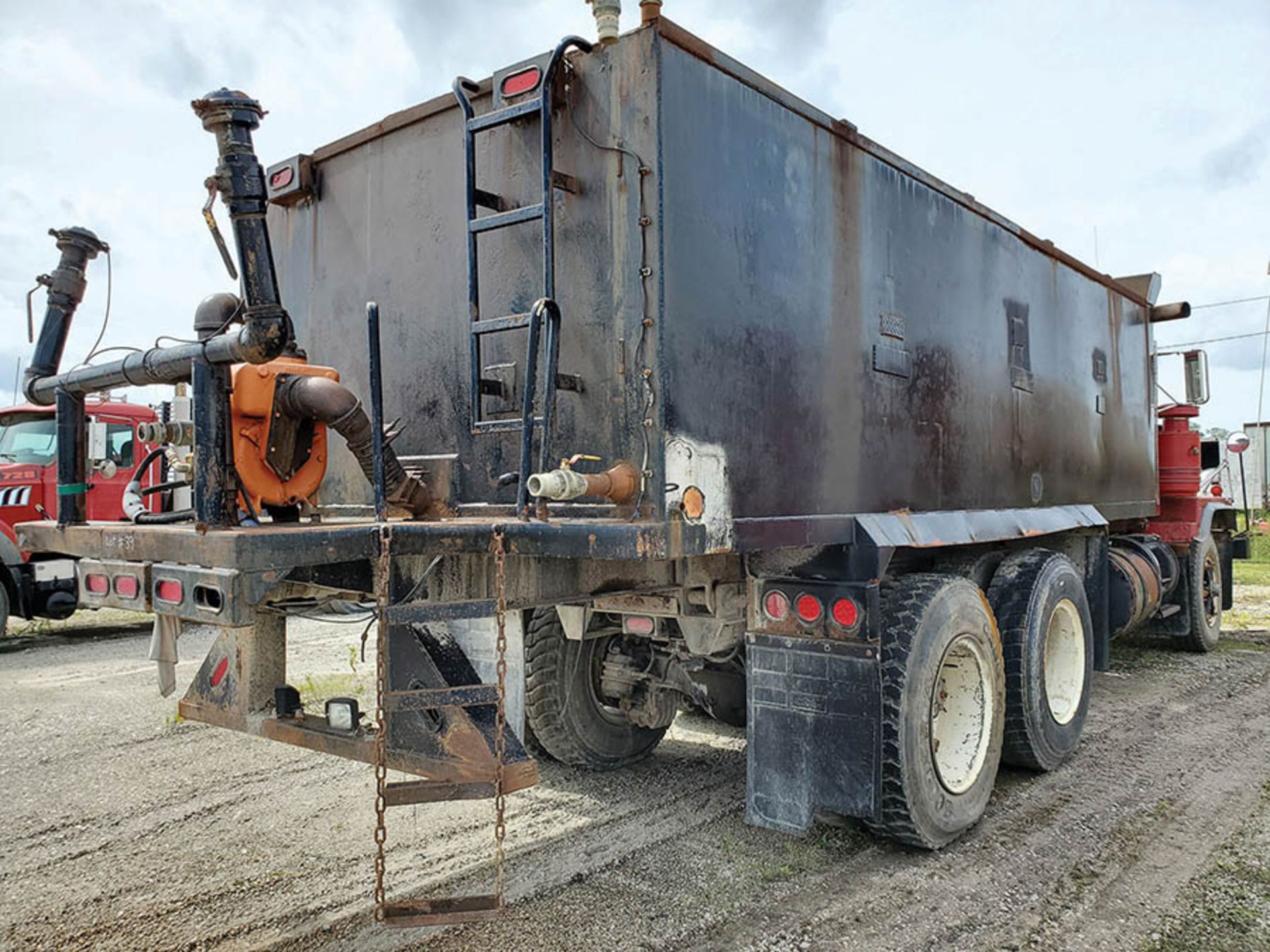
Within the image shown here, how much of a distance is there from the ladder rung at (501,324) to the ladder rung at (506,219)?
13.3 inches

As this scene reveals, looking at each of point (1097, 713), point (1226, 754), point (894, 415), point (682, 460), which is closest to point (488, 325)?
point (682, 460)

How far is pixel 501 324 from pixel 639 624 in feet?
5.58

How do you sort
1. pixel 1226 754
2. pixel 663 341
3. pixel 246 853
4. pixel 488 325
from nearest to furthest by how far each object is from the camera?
pixel 663 341
pixel 488 325
pixel 246 853
pixel 1226 754

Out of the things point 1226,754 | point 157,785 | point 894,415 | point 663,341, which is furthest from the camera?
point 1226,754

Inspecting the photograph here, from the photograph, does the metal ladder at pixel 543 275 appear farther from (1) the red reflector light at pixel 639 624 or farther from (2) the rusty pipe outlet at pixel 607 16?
(1) the red reflector light at pixel 639 624

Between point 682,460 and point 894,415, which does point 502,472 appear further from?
point 894,415

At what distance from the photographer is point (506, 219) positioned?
140 inches

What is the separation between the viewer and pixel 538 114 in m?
3.66

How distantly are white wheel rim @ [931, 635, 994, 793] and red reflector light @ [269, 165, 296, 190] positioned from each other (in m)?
3.94

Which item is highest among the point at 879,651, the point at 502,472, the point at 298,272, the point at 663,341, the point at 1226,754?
the point at 298,272

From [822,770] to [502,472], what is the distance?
181cm

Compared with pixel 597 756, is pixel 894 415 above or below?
above

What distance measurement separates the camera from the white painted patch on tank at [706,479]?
3.31 metres

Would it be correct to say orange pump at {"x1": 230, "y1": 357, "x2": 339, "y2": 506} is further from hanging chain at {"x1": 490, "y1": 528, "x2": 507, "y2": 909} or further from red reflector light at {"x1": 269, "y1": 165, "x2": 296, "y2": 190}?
red reflector light at {"x1": 269, "y1": 165, "x2": 296, "y2": 190}
